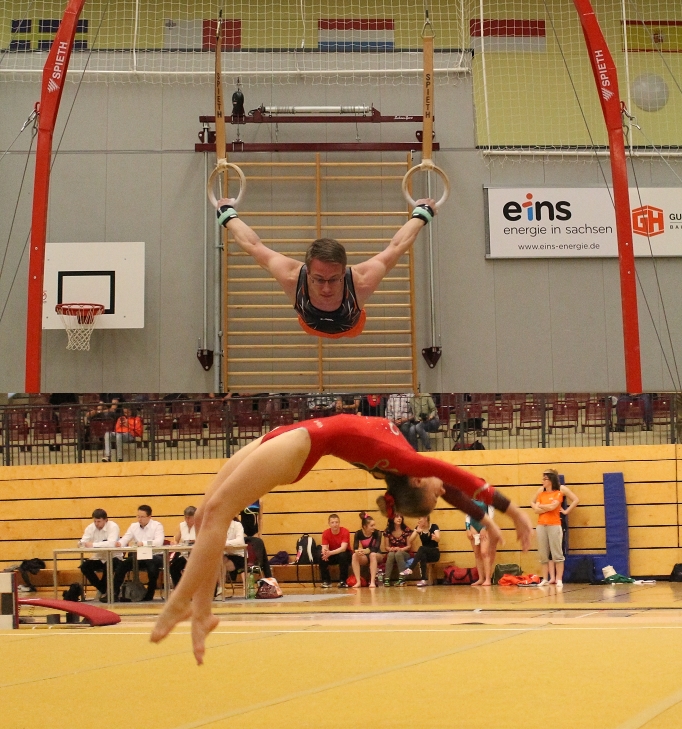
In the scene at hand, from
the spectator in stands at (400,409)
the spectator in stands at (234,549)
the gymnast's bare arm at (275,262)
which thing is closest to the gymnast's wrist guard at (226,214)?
the gymnast's bare arm at (275,262)

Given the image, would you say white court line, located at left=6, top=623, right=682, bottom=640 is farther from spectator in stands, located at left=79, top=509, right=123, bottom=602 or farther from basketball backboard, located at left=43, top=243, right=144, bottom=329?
basketball backboard, located at left=43, top=243, right=144, bottom=329

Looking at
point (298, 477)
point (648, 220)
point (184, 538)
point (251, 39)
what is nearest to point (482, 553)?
point (184, 538)

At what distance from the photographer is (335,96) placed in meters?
11.1

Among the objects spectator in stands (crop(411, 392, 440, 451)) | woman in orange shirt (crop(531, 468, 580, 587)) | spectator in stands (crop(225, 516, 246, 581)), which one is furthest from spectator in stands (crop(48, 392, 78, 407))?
woman in orange shirt (crop(531, 468, 580, 587))

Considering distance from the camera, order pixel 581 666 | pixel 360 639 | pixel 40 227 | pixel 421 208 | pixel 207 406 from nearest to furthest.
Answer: pixel 581 666
pixel 360 639
pixel 421 208
pixel 40 227
pixel 207 406

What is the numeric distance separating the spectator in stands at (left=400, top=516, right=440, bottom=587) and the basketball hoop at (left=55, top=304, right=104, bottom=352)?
427 centimetres

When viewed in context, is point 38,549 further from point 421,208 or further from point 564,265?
point 421,208

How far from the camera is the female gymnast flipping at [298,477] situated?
3391 millimetres

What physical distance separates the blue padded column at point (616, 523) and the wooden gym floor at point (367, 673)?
3515 mm

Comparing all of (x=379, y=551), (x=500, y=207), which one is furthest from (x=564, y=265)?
(x=379, y=551)

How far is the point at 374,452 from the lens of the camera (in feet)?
11.8

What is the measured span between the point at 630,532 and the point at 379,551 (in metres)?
2.81

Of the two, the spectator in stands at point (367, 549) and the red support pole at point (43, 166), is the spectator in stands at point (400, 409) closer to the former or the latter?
the spectator in stands at point (367, 549)

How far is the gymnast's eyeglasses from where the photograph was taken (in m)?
5.01
